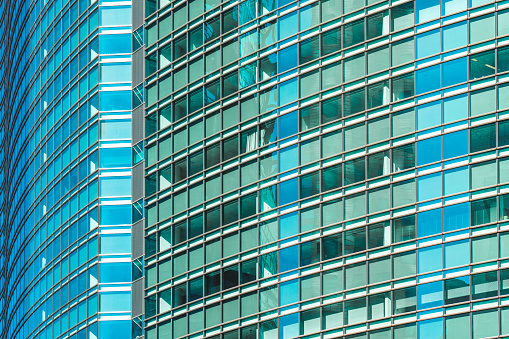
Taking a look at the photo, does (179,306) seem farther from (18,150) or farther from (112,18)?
(18,150)

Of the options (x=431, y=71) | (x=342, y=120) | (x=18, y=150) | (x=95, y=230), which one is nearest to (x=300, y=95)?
(x=342, y=120)

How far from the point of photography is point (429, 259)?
2376 inches

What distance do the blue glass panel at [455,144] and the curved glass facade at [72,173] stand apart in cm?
2260

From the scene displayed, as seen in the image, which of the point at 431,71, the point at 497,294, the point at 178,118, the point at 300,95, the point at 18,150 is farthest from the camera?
the point at 18,150

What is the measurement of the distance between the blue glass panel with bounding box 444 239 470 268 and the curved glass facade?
73.4ft

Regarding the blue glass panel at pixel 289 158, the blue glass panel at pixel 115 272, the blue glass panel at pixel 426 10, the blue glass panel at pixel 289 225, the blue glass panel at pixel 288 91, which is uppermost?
the blue glass panel at pixel 426 10

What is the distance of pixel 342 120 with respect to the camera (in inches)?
2571

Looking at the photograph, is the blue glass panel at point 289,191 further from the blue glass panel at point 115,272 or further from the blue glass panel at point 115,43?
the blue glass panel at point 115,43

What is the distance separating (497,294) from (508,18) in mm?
12637

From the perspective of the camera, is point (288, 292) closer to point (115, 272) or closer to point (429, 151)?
point (429, 151)

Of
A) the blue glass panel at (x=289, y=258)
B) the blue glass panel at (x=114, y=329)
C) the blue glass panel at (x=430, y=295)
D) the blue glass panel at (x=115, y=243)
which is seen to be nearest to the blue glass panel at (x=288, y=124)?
the blue glass panel at (x=289, y=258)

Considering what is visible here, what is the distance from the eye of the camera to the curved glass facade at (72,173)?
77.4 m

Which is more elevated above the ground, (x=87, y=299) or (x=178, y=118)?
(x=178, y=118)

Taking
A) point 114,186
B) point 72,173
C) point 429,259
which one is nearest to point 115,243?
point 114,186
